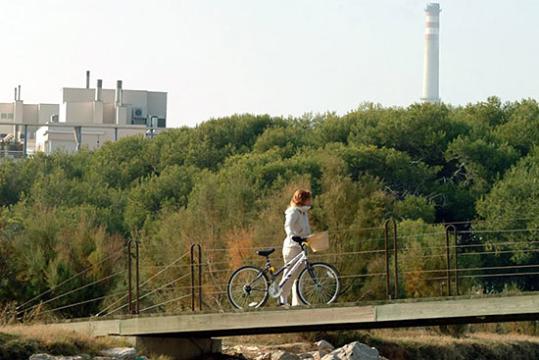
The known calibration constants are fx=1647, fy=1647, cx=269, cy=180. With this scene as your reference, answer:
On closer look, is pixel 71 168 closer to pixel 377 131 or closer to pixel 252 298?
pixel 377 131

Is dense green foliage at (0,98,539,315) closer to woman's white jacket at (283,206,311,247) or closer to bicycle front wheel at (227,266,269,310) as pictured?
bicycle front wheel at (227,266,269,310)

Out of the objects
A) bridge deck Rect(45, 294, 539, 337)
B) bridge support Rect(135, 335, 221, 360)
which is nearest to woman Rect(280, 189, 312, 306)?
bridge deck Rect(45, 294, 539, 337)

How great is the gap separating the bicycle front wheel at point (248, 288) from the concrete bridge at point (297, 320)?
20 cm

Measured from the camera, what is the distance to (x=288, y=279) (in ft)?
80.8

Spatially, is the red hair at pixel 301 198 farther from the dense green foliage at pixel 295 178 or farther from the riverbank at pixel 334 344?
the dense green foliage at pixel 295 178

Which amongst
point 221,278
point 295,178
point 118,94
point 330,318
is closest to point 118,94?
point 118,94

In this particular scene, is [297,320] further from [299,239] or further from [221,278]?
[221,278]

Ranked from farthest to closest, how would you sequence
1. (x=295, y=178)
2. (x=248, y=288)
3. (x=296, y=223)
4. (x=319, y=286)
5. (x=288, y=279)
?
(x=295, y=178)
(x=248, y=288)
(x=319, y=286)
(x=288, y=279)
(x=296, y=223)

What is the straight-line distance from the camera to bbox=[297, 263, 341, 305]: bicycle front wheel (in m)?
24.8

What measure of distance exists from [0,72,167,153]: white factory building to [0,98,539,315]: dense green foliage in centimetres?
4050

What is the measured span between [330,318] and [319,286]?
52cm

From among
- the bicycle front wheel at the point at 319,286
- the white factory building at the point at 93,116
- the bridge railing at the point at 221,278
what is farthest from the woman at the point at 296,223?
the white factory building at the point at 93,116

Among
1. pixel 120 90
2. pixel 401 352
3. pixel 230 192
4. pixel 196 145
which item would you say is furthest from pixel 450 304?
pixel 120 90

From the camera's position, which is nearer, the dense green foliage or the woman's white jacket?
the woman's white jacket
